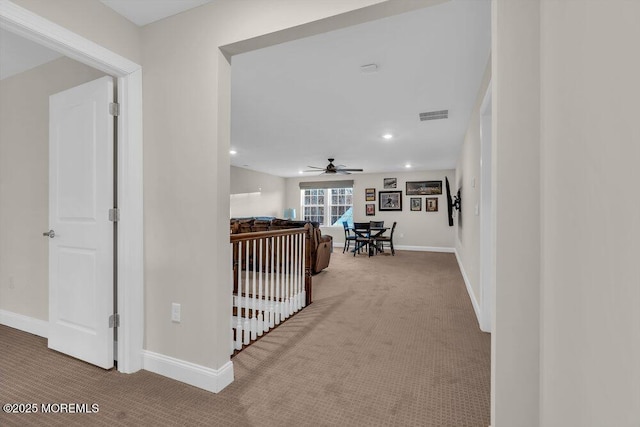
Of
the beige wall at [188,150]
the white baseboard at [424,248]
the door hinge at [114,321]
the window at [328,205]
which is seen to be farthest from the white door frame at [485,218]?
the window at [328,205]

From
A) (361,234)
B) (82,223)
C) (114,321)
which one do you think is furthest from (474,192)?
(361,234)

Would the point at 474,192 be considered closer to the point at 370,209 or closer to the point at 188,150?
the point at 188,150

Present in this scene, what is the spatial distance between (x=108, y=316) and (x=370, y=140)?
4.48 m

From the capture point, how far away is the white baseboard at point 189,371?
1.75 meters

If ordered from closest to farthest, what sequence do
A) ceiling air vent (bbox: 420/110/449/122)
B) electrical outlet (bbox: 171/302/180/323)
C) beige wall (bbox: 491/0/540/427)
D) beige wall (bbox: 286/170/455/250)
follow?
beige wall (bbox: 491/0/540/427), electrical outlet (bbox: 171/302/180/323), ceiling air vent (bbox: 420/110/449/122), beige wall (bbox: 286/170/455/250)

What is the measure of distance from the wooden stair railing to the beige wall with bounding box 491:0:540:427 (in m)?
1.72

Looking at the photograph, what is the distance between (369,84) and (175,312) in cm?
267

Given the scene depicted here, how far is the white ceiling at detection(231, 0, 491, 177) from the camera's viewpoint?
6.69 feet

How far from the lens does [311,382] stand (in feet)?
6.04

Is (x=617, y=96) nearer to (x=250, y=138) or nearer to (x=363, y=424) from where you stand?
(x=363, y=424)

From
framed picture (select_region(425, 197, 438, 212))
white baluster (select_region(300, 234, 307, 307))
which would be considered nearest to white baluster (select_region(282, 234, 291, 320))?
white baluster (select_region(300, 234, 307, 307))

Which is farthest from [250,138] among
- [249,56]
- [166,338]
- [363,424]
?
[363,424]

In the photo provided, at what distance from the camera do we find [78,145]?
2061 millimetres

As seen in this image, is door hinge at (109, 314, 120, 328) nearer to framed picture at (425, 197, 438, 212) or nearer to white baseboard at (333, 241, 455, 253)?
white baseboard at (333, 241, 455, 253)
